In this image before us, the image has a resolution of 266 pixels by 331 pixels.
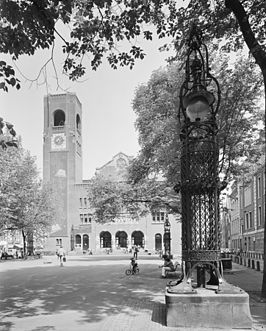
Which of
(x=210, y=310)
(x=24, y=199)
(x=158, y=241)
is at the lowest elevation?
(x=158, y=241)

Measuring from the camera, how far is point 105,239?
8162cm

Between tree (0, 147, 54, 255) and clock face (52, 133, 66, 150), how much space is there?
34.9 m

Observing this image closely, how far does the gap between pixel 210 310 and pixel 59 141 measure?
78949 millimetres

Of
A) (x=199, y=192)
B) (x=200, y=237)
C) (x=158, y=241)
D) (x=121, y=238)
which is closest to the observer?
(x=200, y=237)

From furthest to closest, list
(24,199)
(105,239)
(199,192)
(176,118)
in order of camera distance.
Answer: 1. (105,239)
2. (24,199)
3. (176,118)
4. (199,192)

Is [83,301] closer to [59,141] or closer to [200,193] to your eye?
[200,193]

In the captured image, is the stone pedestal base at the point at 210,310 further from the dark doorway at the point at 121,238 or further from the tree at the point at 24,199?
the dark doorway at the point at 121,238

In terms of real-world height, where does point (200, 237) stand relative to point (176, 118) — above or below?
below

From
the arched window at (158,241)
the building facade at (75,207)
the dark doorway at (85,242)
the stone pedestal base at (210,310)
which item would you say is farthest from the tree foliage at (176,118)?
the dark doorway at (85,242)

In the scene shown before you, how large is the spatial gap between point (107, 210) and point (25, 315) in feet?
83.8

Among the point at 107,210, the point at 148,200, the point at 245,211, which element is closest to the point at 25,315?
the point at 148,200

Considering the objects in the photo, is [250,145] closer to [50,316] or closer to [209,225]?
[209,225]

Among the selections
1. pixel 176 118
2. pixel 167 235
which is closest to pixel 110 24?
pixel 176 118

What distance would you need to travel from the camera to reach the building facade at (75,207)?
79.4 meters
